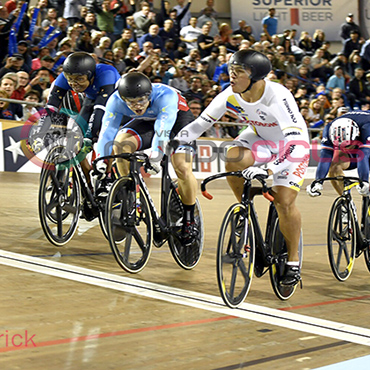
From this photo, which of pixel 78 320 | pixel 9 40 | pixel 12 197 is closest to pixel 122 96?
pixel 78 320

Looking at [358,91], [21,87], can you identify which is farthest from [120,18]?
[358,91]

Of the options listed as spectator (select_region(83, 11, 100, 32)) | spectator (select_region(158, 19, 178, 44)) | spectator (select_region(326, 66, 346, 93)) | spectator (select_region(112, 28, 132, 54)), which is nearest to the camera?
spectator (select_region(112, 28, 132, 54))

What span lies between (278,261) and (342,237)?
1.15 m

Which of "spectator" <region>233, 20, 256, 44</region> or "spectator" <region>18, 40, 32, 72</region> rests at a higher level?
"spectator" <region>233, 20, 256, 44</region>

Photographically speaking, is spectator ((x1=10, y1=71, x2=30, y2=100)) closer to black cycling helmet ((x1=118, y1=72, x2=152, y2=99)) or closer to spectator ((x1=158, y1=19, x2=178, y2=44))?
spectator ((x1=158, y1=19, x2=178, y2=44))

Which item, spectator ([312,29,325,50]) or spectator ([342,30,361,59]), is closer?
spectator ([342,30,361,59])

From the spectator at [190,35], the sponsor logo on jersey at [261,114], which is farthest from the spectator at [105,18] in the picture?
the sponsor logo on jersey at [261,114]

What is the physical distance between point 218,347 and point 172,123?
208 cm

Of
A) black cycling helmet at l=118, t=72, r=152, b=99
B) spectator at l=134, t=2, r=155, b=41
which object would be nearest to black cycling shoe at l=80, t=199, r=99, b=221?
black cycling helmet at l=118, t=72, r=152, b=99

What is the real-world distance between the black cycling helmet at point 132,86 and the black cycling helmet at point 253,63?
0.79m

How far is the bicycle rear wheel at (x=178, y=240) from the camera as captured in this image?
557cm

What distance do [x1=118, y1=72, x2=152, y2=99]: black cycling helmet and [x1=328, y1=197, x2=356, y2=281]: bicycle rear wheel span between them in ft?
6.03

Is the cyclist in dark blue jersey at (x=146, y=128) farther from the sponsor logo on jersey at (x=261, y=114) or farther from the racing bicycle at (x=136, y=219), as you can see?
the sponsor logo on jersey at (x=261, y=114)

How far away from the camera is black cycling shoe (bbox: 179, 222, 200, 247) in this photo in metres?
5.57
